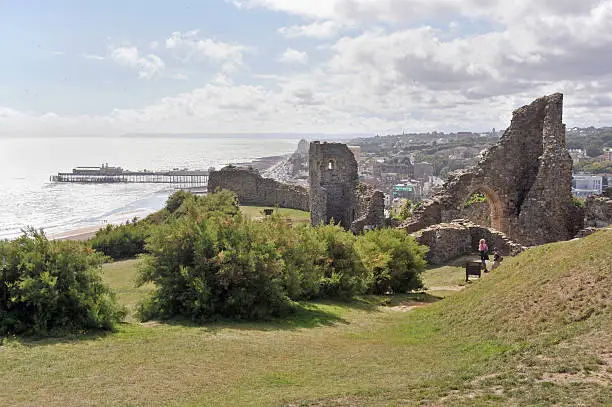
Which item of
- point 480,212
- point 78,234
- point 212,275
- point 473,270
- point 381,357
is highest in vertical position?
point 480,212

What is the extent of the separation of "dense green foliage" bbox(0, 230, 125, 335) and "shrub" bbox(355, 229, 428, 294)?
8827mm

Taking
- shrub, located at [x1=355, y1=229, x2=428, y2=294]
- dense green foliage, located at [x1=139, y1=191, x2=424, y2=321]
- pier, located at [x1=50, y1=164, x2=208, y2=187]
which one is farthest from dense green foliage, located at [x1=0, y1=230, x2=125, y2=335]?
pier, located at [x1=50, y1=164, x2=208, y2=187]

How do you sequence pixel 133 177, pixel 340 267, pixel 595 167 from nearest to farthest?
1. pixel 340 267
2. pixel 595 167
3. pixel 133 177

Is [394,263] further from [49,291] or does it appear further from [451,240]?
[49,291]

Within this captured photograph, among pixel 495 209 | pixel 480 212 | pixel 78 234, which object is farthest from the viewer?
pixel 78 234

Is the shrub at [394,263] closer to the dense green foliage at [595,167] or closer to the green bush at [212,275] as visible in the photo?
the green bush at [212,275]

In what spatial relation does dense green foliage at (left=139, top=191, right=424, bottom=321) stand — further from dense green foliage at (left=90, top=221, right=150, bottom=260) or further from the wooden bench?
dense green foliage at (left=90, top=221, right=150, bottom=260)

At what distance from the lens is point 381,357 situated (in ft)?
35.8

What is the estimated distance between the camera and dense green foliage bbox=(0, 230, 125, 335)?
12.1 m

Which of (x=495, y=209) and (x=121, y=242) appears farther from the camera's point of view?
(x=121, y=242)

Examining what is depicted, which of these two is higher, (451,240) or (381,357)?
(451,240)

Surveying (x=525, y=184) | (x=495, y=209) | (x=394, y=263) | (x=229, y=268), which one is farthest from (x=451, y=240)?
(x=229, y=268)

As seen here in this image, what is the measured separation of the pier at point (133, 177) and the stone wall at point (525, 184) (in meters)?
87.9

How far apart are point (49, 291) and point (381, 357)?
7230mm
